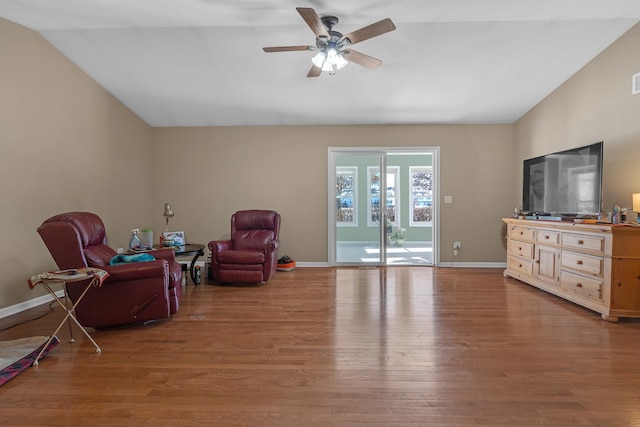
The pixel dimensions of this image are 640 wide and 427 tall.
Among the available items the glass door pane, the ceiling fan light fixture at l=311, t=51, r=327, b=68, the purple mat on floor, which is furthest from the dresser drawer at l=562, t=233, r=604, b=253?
the purple mat on floor

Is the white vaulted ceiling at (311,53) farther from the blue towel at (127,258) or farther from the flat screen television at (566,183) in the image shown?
the blue towel at (127,258)

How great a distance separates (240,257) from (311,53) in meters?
2.66

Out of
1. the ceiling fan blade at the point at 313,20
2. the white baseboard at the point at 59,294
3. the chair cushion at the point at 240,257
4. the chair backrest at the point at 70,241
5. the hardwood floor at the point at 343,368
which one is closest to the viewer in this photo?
the hardwood floor at the point at 343,368

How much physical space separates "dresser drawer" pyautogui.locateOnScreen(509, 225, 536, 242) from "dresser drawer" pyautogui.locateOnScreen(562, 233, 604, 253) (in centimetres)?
56

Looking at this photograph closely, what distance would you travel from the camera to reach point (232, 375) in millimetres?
2068

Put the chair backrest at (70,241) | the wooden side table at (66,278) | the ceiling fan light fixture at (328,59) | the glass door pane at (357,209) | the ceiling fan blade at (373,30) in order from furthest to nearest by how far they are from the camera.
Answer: the glass door pane at (357,209)
the ceiling fan light fixture at (328,59)
the chair backrest at (70,241)
the ceiling fan blade at (373,30)
the wooden side table at (66,278)

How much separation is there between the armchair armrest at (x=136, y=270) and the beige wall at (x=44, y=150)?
149cm

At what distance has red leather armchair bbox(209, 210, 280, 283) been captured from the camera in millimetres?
4340

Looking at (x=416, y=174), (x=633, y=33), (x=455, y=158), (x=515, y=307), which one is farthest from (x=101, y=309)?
(x=416, y=174)

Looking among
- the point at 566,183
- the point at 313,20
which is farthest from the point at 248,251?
the point at 566,183

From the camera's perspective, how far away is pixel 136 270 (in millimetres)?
2744

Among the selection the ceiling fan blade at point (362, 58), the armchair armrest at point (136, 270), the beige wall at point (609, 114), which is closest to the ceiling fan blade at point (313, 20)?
the ceiling fan blade at point (362, 58)

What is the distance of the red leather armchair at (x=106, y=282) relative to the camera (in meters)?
2.64

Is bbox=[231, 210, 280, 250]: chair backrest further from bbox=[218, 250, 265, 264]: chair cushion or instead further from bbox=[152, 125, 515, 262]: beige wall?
bbox=[152, 125, 515, 262]: beige wall
